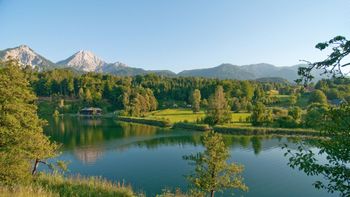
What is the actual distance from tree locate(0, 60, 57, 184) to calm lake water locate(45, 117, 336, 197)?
1199cm

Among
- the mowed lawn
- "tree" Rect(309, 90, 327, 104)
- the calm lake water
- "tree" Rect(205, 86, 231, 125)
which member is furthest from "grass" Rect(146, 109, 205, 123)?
"tree" Rect(309, 90, 327, 104)

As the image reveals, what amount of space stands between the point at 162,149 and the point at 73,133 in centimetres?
2374

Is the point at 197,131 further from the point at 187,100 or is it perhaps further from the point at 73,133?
the point at 187,100

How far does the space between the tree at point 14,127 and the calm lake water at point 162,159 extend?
12.0 m

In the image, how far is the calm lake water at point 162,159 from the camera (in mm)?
29797

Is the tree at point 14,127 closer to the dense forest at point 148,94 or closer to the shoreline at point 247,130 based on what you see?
the shoreline at point 247,130

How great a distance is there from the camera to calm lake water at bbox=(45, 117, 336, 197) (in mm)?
29797

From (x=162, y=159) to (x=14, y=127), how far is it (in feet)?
91.5

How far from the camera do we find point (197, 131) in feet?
212

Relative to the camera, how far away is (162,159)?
1604 inches

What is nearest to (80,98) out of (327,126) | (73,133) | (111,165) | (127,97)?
(127,97)

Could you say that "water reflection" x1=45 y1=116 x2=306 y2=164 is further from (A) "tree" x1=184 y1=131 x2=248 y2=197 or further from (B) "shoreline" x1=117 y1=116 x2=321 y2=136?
(A) "tree" x1=184 y1=131 x2=248 y2=197

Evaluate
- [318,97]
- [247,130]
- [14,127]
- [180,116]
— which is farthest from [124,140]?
[318,97]

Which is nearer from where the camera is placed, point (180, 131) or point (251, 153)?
point (251, 153)
